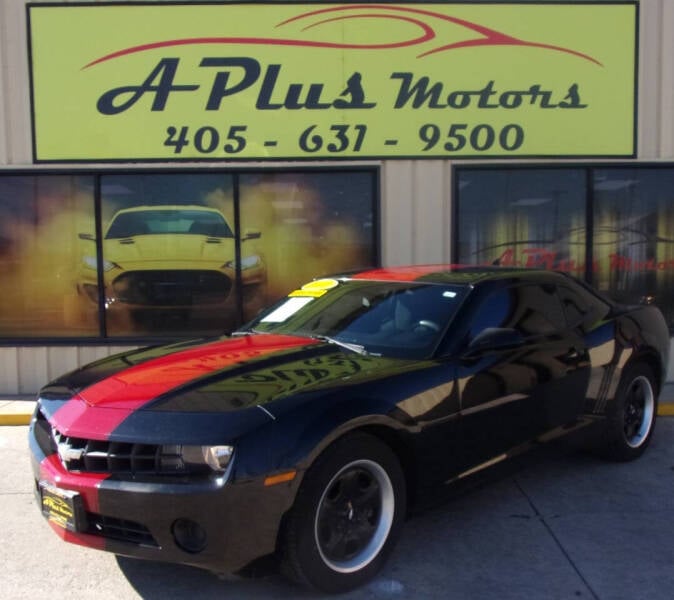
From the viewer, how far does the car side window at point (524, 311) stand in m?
4.27

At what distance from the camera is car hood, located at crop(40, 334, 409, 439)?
3.10 meters

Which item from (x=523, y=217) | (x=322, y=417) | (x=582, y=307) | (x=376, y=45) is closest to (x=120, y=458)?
(x=322, y=417)

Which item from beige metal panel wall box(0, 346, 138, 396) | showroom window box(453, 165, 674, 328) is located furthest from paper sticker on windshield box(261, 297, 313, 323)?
beige metal panel wall box(0, 346, 138, 396)

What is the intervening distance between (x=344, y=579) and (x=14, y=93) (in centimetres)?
694

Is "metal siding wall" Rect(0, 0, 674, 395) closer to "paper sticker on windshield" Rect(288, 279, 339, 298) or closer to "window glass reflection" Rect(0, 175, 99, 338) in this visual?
"window glass reflection" Rect(0, 175, 99, 338)

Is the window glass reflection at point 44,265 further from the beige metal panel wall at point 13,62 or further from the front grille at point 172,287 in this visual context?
the beige metal panel wall at point 13,62

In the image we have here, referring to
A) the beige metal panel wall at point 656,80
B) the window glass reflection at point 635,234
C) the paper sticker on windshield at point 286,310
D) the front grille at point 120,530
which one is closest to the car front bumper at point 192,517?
the front grille at point 120,530

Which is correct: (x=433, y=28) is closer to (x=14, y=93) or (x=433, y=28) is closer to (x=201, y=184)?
(x=201, y=184)

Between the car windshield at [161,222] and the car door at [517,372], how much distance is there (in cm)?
457

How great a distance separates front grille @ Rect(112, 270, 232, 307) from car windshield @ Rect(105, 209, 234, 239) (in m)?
0.48

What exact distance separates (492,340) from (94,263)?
5.68 m

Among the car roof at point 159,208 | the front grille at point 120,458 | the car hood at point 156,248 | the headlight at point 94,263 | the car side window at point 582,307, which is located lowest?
the front grille at point 120,458

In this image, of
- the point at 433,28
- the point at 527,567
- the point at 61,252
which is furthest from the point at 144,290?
the point at 527,567

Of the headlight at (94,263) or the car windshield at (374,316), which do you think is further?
the headlight at (94,263)
